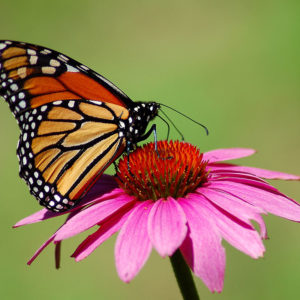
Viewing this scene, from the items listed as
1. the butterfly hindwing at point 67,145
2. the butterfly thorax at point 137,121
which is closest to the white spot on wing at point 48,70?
the butterfly hindwing at point 67,145

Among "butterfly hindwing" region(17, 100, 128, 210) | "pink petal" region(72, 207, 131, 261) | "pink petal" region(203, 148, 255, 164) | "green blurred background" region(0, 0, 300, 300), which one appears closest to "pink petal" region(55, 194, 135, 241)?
"pink petal" region(72, 207, 131, 261)

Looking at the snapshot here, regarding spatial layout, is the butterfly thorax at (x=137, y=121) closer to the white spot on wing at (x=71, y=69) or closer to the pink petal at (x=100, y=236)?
the white spot on wing at (x=71, y=69)

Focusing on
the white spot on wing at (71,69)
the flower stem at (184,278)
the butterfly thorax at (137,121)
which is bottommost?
the flower stem at (184,278)

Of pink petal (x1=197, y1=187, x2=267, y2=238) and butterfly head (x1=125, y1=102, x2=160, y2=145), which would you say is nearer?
pink petal (x1=197, y1=187, x2=267, y2=238)

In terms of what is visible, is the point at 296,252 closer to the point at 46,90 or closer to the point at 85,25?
the point at 46,90

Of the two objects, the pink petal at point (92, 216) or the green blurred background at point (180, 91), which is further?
the green blurred background at point (180, 91)

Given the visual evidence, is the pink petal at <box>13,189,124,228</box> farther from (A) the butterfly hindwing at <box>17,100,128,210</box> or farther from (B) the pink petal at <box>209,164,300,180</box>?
(B) the pink petal at <box>209,164,300,180</box>

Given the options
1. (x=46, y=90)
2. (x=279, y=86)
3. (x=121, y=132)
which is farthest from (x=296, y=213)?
(x=279, y=86)
